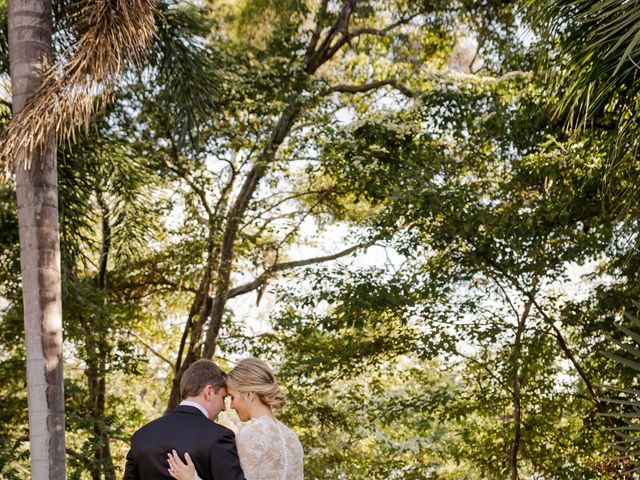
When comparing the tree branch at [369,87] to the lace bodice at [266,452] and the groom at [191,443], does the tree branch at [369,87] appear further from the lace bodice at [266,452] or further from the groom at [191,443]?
the groom at [191,443]

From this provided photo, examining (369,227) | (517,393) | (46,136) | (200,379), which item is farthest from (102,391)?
(200,379)

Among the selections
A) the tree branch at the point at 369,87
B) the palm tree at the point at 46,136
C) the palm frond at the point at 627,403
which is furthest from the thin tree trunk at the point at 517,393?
the palm tree at the point at 46,136

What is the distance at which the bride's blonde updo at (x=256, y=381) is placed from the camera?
399 centimetres

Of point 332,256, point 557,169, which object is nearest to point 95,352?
point 332,256

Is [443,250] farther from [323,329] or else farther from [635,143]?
[635,143]

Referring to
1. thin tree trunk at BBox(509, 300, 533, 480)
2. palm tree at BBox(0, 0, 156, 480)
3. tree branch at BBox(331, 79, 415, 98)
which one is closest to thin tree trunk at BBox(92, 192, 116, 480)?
palm tree at BBox(0, 0, 156, 480)

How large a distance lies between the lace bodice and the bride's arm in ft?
1.11

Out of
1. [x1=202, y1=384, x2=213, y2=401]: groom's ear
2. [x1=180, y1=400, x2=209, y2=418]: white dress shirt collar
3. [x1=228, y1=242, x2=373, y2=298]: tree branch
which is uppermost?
[x1=228, y1=242, x2=373, y2=298]: tree branch

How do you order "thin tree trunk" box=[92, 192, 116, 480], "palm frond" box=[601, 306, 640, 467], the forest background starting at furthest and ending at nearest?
"thin tree trunk" box=[92, 192, 116, 480] < the forest background < "palm frond" box=[601, 306, 640, 467]

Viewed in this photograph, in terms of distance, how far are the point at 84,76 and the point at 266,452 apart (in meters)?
4.35

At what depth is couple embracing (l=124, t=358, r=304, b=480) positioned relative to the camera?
12.1 feet

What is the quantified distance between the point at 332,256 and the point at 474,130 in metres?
5.60

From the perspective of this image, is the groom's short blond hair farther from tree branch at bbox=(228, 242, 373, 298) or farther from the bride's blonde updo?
tree branch at bbox=(228, 242, 373, 298)

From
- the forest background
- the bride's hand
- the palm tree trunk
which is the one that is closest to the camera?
the bride's hand
